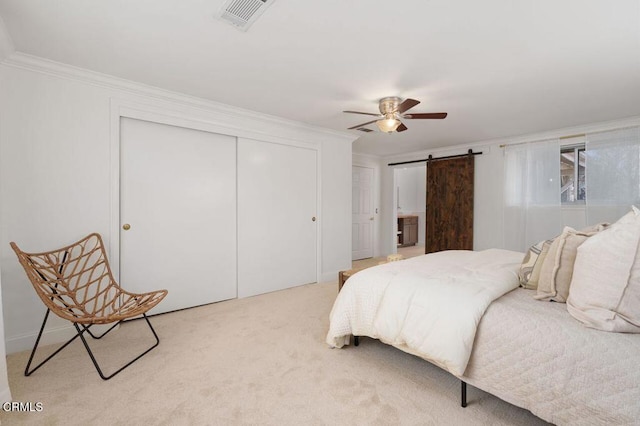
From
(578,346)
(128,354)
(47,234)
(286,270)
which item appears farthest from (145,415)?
(286,270)

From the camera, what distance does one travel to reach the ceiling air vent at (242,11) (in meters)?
1.61

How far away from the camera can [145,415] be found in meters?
1.54

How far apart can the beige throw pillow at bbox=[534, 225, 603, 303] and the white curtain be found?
304cm

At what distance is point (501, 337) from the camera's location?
4.77 ft

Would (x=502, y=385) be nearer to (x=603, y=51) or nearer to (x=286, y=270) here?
(x=603, y=51)

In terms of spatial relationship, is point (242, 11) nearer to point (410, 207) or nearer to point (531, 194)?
point (531, 194)

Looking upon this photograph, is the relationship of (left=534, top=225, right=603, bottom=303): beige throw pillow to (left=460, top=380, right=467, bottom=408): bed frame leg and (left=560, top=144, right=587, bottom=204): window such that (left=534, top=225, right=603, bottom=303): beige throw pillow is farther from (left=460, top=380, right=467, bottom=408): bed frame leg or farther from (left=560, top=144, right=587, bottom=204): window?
(left=560, top=144, right=587, bottom=204): window

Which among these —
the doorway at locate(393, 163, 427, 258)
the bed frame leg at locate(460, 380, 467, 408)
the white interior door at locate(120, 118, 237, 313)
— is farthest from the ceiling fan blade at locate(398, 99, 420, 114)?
the doorway at locate(393, 163, 427, 258)

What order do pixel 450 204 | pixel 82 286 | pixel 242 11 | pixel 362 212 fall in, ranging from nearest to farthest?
pixel 242 11 → pixel 82 286 → pixel 450 204 → pixel 362 212

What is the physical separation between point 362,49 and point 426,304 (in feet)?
5.80

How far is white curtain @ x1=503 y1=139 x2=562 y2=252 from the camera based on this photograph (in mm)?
4078

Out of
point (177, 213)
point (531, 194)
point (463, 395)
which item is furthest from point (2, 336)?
point (531, 194)

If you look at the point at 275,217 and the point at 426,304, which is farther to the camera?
the point at 275,217

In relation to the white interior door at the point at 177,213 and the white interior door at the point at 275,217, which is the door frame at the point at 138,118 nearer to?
the white interior door at the point at 177,213
